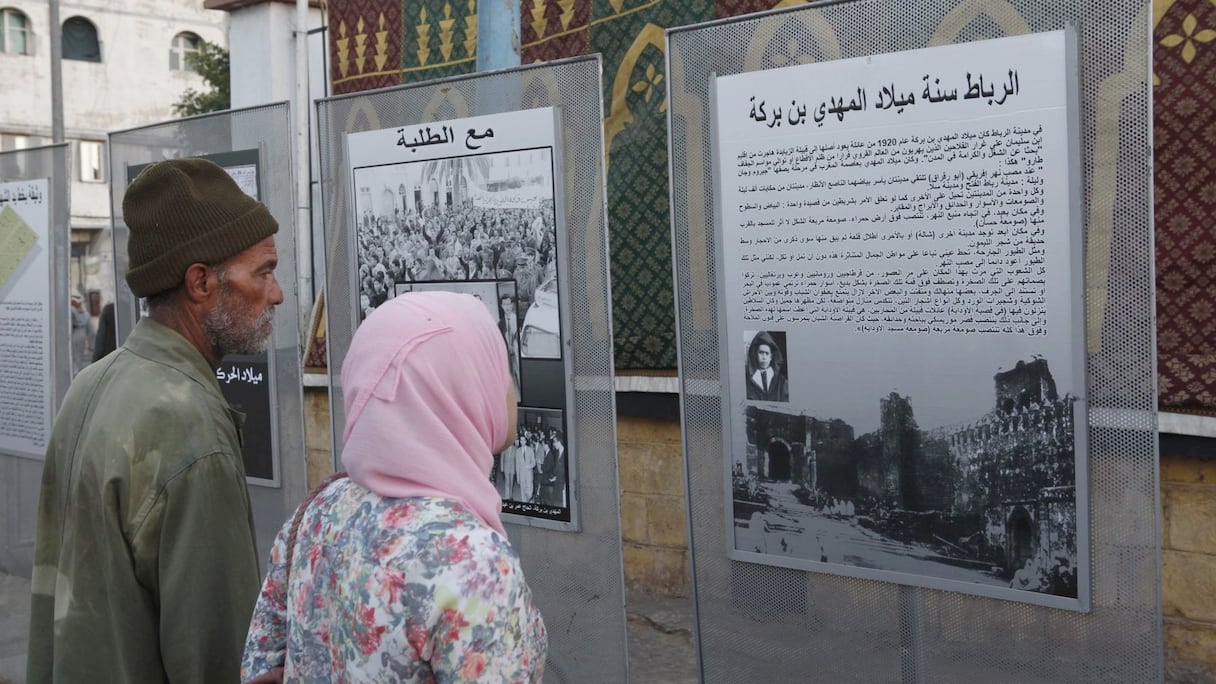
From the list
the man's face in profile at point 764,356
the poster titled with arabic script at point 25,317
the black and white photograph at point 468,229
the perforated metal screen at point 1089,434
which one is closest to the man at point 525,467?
the black and white photograph at point 468,229

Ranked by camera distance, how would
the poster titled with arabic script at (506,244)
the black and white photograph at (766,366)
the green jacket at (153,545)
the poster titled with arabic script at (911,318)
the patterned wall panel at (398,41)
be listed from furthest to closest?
the patterned wall panel at (398,41) < the poster titled with arabic script at (506,244) < the black and white photograph at (766,366) < the poster titled with arabic script at (911,318) < the green jacket at (153,545)

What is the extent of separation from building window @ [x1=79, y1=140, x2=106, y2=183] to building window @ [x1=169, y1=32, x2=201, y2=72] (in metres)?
3.17

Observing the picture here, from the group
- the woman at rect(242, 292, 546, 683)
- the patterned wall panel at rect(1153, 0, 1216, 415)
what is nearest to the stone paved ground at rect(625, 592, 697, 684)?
the patterned wall panel at rect(1153, 0, 1216, 415)

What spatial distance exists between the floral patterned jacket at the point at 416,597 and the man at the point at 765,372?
1580 mm

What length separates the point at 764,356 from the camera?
3.18 meters

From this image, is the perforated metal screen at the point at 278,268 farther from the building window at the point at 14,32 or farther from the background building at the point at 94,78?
the building window at the point at 14,32

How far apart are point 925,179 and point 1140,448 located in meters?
0.77

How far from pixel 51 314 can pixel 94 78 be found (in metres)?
28.3

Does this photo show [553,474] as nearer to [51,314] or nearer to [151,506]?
[151,506]

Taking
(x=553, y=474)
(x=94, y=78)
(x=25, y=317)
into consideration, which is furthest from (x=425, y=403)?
(x=94, y=78)

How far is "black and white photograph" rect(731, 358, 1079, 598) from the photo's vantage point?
2750 millimetres

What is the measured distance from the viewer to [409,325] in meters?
1.73

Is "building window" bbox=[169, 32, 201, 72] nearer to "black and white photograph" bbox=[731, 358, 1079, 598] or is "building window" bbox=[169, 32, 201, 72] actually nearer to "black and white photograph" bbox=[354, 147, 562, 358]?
"black and white photograph" bbox=[354, 147, 562, 358]

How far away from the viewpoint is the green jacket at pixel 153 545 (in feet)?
6.85
